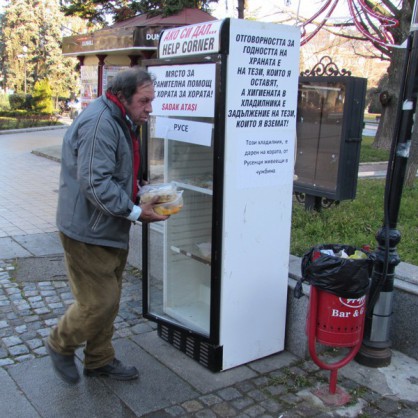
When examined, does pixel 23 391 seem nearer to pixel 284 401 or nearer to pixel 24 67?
pixel 284 401

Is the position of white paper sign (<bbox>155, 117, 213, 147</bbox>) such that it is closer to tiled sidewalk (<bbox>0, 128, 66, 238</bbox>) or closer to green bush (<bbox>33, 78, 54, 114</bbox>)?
tiled sidewalk (<bbox>0, 128, 66, 238</bbox>)

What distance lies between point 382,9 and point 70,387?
1372 cm

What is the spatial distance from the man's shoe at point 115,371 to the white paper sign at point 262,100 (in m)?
1.36

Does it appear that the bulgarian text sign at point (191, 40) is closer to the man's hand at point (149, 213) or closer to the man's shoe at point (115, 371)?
the man's hand at point (149, 213)

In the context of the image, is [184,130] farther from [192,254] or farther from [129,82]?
[192,254]

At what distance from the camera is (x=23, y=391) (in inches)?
115

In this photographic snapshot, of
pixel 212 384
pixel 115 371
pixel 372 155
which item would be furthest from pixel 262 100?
pixel 372 155

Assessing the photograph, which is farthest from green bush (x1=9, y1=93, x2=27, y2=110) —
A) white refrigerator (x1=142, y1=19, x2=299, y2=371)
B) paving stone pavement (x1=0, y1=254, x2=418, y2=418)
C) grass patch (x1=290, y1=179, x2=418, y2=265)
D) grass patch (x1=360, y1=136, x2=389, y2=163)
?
white refrigerator (x1=142, y1=19, x2=299, y2=371)

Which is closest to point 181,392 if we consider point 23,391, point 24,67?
point 23,391

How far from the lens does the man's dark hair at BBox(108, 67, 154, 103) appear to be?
8.62 feet

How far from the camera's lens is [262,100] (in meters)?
2.96

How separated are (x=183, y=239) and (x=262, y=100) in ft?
4.07

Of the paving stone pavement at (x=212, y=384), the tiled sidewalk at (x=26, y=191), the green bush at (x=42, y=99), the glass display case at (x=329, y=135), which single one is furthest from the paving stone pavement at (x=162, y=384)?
the green bush at (x=42, y=99)

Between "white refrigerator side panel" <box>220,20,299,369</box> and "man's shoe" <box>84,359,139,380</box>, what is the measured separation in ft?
1.96
